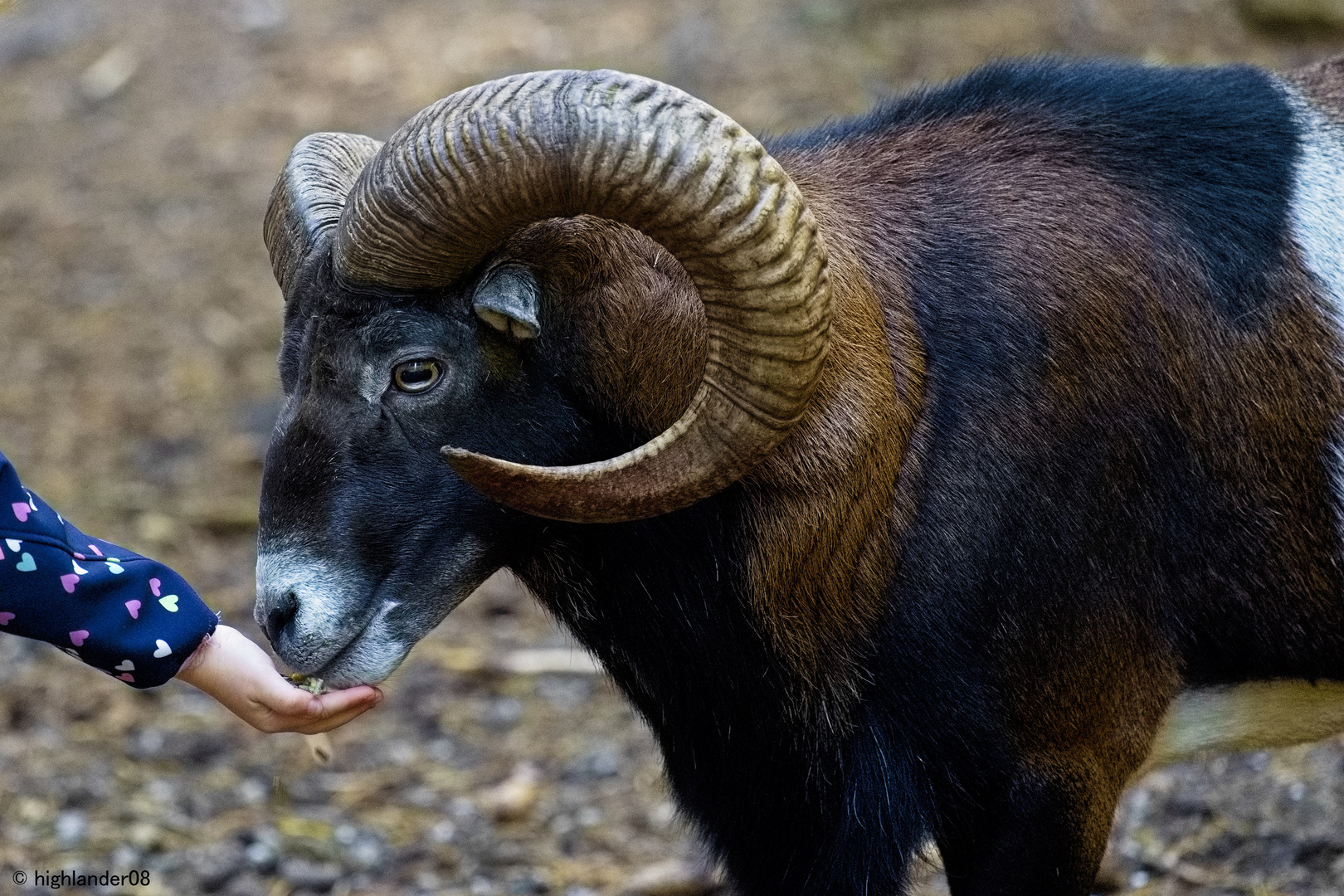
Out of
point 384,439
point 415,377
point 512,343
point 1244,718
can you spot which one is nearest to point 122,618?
point 384,439

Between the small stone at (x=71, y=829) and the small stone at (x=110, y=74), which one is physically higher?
the small stone at (x=71, y=829)

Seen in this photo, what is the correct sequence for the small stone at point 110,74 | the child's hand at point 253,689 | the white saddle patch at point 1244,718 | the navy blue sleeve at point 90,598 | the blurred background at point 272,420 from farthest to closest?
the small stone at point 110,74, the blurred background at point 272,420, the white saddle patch at point 1244,718, the child's hand at point 253,689, the navy blue sleeve at point 90,598

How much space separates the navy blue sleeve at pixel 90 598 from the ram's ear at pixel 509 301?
1.02m

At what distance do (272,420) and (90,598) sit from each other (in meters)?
6.16

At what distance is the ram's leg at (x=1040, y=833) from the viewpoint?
428cm

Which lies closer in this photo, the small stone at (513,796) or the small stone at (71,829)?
the small stone at (71,829)

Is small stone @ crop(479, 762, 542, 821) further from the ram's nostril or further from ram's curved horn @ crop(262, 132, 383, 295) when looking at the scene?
ram's curved horn @ crop(262, 132, 383, 295)

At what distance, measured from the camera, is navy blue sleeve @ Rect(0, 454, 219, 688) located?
11.7 ft

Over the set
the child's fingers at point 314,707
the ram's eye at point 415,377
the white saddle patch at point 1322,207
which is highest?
the white saddle patch at point 1322,207

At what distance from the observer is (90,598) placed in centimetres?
366

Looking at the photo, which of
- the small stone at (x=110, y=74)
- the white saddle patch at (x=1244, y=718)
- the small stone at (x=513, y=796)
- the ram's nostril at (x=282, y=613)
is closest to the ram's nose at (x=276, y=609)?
the ram's nostril at (x=282, y=613)

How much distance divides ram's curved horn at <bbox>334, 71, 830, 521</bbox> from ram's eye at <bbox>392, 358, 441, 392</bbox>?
0.28 metres

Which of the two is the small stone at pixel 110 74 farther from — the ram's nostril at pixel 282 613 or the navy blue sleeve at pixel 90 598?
the navy blue sleeve at pixel 90 598

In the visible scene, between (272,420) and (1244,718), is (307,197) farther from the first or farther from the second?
(272,420)
